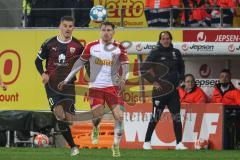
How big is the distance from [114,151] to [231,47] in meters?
5.08

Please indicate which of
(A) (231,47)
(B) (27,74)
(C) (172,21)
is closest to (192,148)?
(A) (231,47)

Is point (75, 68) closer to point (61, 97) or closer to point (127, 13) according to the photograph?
point (61, 97)

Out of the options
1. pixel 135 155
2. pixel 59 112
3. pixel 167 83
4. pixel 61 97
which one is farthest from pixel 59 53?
pixel 167 83

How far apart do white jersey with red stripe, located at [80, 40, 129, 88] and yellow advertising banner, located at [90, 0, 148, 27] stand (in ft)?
19.0

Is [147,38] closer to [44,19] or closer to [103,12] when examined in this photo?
[103,12]

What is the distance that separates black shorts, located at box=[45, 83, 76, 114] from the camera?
590 inches

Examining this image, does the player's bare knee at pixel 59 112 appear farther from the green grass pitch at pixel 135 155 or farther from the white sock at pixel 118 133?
the white sock at pixel 118 133

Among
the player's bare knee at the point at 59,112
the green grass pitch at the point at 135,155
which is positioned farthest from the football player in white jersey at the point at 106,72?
the green grass pitch at the point at 135,155

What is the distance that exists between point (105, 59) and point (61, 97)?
3.32 ft

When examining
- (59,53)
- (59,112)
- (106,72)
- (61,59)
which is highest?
(59,53)

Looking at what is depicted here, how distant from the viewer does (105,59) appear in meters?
15.2

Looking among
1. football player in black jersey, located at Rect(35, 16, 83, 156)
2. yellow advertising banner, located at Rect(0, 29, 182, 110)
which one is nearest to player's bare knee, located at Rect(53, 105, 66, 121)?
football player in black jersey, located at Rect(35, 16, 83, 156)

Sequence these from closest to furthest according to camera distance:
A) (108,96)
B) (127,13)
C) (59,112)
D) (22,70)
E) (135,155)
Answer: (59,112)
(108,96)
(135,155)
(127,13)
(22,70)

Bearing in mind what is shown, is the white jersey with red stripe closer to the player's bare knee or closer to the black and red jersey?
the black and red jersey
